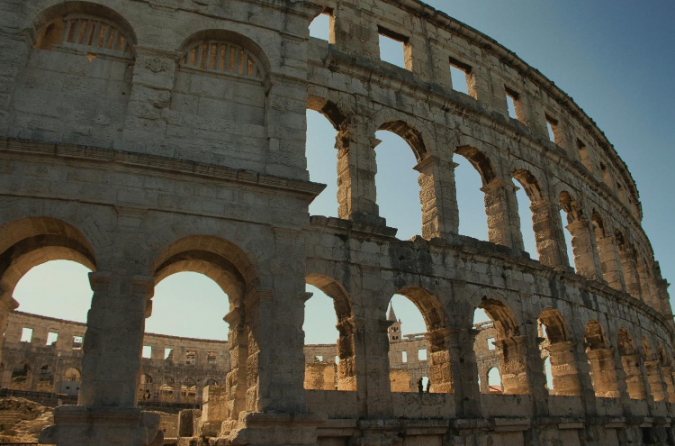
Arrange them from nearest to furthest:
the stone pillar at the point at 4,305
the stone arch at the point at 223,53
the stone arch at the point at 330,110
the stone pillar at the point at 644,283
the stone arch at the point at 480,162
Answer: the stone pillar at the point at 4,305 < the stone arch at the point at 223,53 < the stone arch at the point at 330,110 < the stone arch at the point at 480,162 < the stone pillar at the point at 644,283

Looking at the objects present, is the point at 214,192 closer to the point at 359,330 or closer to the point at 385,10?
the point at 359,330

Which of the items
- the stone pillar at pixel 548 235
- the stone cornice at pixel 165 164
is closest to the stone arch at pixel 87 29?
the stone cornice at pixel 165 164

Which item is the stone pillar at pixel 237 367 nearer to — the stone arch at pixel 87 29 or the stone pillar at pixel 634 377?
the stone arch at pixel 87 29

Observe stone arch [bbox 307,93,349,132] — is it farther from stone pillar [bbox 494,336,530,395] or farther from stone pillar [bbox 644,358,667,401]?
stone pillar [bbox 644,358,667,401]

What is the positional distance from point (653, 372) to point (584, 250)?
16.4ft

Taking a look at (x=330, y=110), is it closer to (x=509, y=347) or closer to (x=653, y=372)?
(x=509, y=347)

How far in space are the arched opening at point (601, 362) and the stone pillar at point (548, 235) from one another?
2.04 m

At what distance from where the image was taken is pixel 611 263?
17234mm

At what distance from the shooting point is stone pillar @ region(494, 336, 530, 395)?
1142 cm

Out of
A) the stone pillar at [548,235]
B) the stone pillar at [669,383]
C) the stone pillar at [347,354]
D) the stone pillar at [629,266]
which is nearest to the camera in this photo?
the stone pillar at [347,354]

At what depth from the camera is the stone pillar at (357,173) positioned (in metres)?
10.4

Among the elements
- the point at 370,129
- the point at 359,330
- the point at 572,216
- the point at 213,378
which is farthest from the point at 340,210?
the point at 213,378

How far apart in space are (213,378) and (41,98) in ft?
75.0

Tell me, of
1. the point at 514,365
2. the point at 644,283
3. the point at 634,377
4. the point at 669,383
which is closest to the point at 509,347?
the point at 514,365
